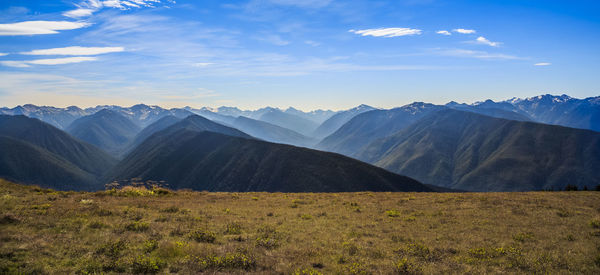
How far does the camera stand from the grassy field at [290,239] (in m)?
11.1

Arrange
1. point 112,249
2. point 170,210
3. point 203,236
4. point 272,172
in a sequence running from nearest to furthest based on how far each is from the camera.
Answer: point 112,249, point 203,236, point 170,210, point 272,172

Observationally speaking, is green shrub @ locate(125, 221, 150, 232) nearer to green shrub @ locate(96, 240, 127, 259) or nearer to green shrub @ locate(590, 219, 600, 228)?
green shrub @ locate(96, 240, 127, 259)

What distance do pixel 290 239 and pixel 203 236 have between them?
4.22m

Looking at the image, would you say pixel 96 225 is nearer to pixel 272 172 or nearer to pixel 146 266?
pixel 146 266

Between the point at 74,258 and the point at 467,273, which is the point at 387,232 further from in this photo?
the point at 74,258

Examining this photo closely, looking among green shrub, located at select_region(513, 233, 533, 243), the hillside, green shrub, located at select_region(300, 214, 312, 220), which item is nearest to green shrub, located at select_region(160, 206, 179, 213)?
green shrub, located at select_region(300, 214, 312, 220)

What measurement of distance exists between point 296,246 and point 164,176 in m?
194

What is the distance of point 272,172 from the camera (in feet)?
484

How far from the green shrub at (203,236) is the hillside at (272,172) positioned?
105530 mm

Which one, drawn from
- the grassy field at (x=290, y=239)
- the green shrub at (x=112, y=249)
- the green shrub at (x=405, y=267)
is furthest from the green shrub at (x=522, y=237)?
the green shrub at (x=112, y=249)

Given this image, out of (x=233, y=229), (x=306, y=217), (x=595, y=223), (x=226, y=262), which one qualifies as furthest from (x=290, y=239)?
(x=595, y=223)

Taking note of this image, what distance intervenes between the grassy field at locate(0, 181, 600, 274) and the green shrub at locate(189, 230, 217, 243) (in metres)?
0.06

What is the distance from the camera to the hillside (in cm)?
12850

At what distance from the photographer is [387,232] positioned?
1697cm
